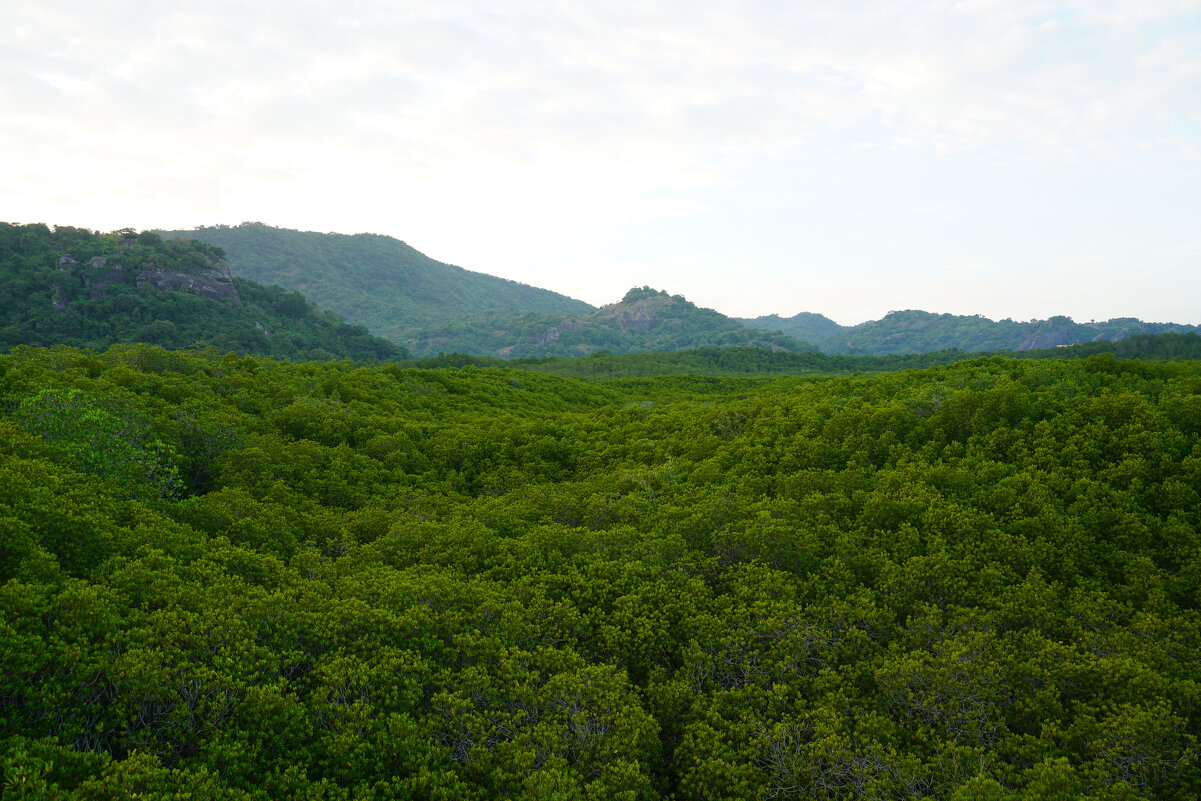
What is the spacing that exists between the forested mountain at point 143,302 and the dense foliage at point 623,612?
75.4 metres

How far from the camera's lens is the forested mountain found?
82.7 m

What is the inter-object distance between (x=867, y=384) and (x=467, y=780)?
2681cm

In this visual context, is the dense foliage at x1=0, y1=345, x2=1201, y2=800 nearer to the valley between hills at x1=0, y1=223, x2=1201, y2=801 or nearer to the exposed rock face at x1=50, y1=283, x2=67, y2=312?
the valley between hills at x1=0, y1=223, x2=1201, y2=801

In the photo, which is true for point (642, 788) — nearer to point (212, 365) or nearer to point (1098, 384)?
point (1098, 384)

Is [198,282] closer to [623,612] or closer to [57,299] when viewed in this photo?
[57,299]

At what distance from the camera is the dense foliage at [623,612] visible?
8578 millimetres

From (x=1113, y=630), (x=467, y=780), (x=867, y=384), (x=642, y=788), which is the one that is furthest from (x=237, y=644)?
(x=867, y=384)

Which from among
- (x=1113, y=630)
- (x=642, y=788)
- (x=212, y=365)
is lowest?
(x=642, y=788)

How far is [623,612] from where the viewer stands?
1277cm

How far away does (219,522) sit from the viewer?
1561cm

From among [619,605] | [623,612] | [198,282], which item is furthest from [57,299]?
[623,612]

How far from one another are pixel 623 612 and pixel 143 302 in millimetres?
106162

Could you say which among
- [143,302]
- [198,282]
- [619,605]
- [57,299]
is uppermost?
[198,282]

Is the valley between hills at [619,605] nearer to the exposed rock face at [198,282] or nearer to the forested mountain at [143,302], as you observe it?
the forested mountain at [143,302]
